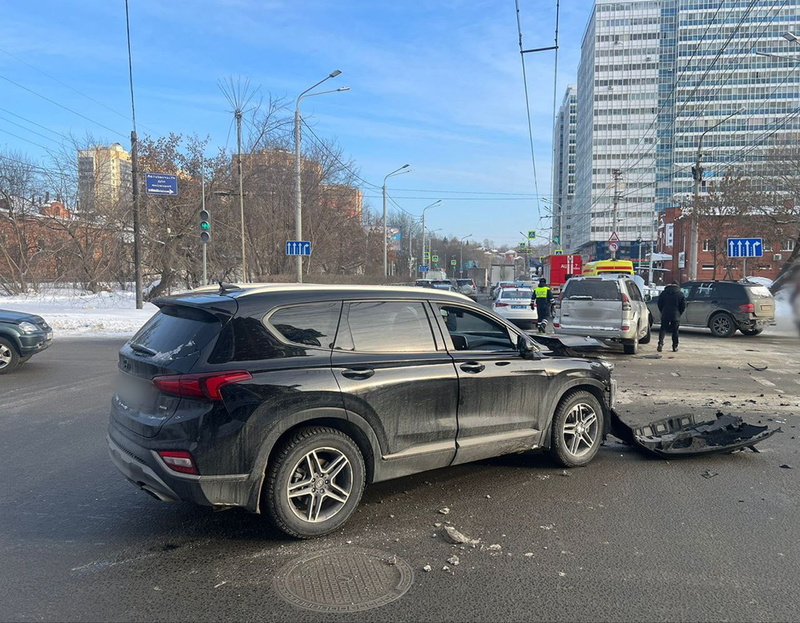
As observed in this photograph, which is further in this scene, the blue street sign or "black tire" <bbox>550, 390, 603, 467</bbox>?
the blue street sign

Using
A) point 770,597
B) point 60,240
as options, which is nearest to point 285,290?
point 770,597

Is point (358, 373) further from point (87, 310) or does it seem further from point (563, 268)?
point (563, 268)

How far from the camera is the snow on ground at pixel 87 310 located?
17.9 metres

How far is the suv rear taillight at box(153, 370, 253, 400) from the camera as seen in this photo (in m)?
3.57

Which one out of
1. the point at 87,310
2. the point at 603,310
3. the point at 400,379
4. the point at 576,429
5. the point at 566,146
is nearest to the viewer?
the point at 400,379

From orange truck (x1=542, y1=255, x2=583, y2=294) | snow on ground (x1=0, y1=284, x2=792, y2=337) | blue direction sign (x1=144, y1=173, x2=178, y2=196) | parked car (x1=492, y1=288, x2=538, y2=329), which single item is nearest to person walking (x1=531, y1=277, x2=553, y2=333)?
parked car (x1=492, y1=288, x2=538, y2=329)

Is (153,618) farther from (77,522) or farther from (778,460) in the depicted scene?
(778,460)

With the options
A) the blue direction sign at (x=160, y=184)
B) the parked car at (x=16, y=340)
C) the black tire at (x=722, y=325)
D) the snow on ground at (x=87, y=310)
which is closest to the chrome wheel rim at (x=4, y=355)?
the parked car at (x=16, y=340)

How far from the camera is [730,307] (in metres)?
17.3

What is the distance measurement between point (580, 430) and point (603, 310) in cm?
903

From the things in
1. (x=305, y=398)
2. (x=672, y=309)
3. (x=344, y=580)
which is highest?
(x=672, y=309)

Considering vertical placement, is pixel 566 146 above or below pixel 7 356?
above

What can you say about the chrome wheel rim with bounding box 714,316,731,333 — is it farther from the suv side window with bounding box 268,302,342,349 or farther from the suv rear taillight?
the suv rear taillight

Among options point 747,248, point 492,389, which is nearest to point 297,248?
point 747,248
